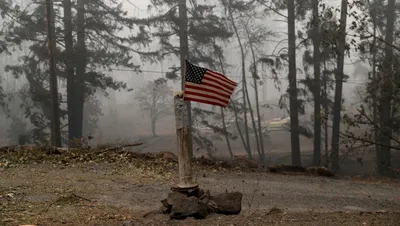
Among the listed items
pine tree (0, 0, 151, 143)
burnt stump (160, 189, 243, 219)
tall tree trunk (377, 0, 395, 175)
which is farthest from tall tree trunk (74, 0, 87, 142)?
burnt stump (160, 189, 243, 219)

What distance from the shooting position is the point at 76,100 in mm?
24594

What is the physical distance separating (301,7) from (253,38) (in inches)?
397

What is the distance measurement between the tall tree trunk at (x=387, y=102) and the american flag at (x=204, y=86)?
28.6 feet

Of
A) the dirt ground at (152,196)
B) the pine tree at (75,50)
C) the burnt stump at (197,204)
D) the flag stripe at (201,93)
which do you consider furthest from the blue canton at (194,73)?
the pine tree at (75,50)

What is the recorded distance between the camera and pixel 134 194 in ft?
27.8

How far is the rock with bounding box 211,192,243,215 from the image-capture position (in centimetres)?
660

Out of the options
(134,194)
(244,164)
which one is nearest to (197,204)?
(134,194)

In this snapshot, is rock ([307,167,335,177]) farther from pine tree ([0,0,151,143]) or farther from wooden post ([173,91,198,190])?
pine tree ([0,0,151,143])

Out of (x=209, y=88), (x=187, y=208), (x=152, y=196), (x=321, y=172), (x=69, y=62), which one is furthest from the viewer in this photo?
(x=69, y=62)

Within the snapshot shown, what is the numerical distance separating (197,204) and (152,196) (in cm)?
247

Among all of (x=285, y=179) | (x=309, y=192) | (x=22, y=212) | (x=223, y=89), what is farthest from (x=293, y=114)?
(x=22, y=212)

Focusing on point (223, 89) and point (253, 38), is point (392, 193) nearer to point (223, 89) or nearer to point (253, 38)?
point (223, 89)

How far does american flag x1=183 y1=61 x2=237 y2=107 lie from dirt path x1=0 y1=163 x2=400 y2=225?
189 centimetres

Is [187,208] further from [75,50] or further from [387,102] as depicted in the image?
[75,50]
